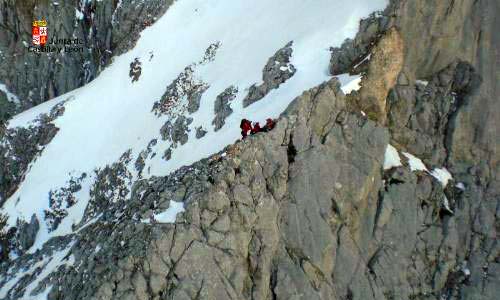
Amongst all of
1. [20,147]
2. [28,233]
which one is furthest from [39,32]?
[28,233]

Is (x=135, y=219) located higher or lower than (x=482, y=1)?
lower

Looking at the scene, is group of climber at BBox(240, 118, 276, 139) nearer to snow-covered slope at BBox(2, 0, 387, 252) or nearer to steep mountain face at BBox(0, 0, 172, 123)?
snow-covered slope at BBox(2, 0, 387, 252)

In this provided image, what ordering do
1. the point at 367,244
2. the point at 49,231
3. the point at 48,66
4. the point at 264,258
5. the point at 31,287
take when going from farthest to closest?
the point at 48,66, the point at 49,231, the point at 31,287, the point at 367,244, the point at 264,258

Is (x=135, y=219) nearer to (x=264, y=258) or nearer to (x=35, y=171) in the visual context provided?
(x=264, y=258)

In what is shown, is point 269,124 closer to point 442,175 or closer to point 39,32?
point 442,175

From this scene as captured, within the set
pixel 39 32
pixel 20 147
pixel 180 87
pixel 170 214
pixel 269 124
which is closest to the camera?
pixel 170 214

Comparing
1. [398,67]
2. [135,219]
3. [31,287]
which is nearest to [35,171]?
[31,287]

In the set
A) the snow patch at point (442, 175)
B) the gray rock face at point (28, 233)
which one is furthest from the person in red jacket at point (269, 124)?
the gray rock face at point (28, 233)
